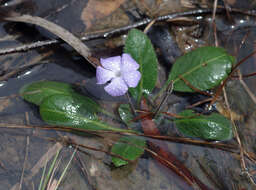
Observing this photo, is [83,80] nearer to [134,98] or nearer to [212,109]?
[134,98]

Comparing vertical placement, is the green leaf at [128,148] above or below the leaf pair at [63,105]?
below

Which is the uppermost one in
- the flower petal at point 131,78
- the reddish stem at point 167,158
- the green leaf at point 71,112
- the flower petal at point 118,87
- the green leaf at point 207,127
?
the flower petal at point 131,78

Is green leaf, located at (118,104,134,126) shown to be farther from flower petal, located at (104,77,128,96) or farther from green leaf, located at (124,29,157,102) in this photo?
flower petal, located at (104,77,128,96)

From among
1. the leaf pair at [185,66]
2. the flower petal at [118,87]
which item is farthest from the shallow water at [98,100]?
the flower petal at [118,87]

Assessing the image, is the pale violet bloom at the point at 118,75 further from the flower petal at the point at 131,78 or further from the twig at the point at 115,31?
the twig at the point at 115,31

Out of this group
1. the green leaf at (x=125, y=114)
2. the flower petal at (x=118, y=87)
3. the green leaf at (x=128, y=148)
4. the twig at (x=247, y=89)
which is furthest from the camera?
the twig at (x=247, y=89)
